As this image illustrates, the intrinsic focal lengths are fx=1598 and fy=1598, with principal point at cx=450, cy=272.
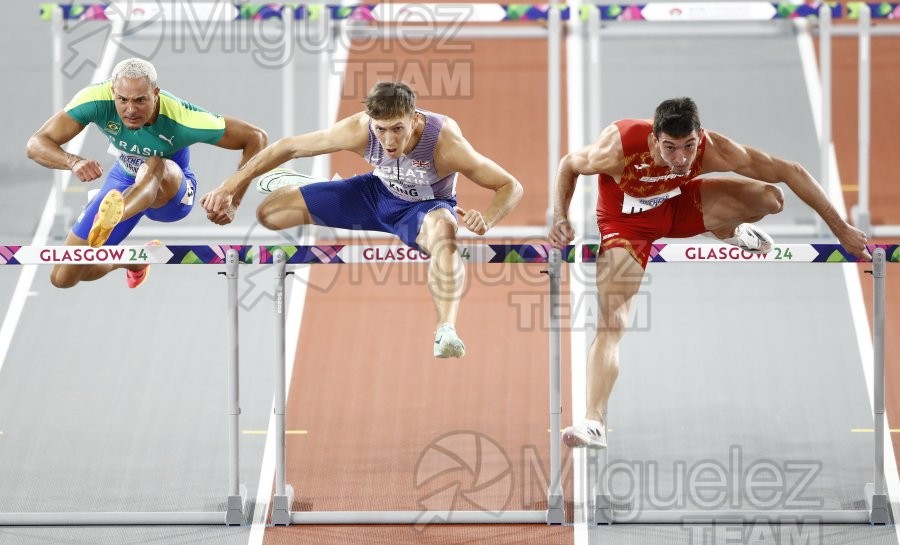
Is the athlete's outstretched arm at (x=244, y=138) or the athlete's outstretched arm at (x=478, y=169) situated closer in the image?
the athlete's outstretched arm at (x=478, y=169)

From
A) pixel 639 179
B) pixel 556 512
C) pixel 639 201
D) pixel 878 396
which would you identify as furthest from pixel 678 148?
pixel 556 512

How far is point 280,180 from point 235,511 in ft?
5.18

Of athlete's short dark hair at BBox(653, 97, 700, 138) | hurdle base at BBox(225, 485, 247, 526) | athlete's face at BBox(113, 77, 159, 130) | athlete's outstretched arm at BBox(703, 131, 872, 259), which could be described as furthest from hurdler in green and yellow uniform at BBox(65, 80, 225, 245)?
athlete's outstretched arm at BBox(703, 131, 872, 259)

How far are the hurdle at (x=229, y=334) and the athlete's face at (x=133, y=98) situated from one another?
694 mm

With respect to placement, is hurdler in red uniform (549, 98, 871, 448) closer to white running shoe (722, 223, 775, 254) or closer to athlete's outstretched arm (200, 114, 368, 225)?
white running shoe (722, 223, 775, 254)

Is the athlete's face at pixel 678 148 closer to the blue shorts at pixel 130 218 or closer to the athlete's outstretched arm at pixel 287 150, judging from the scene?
the athlete's outstretched arm at pixel 287 150

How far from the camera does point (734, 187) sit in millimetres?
7176

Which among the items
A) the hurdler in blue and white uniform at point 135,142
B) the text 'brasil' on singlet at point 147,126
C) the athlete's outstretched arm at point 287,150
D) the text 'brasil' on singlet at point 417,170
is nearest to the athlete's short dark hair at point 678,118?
the text 'brasil' on singlet at point 417,170

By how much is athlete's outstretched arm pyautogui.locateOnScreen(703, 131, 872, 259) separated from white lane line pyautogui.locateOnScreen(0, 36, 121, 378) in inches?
162

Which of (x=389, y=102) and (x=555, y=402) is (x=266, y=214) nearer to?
(x=389, y=102)

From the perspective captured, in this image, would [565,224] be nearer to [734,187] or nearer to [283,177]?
[734,187]

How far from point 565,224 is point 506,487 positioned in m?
1.52

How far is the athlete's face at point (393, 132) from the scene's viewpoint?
22.7 ft

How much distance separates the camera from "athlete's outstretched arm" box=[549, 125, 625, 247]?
6.94m
